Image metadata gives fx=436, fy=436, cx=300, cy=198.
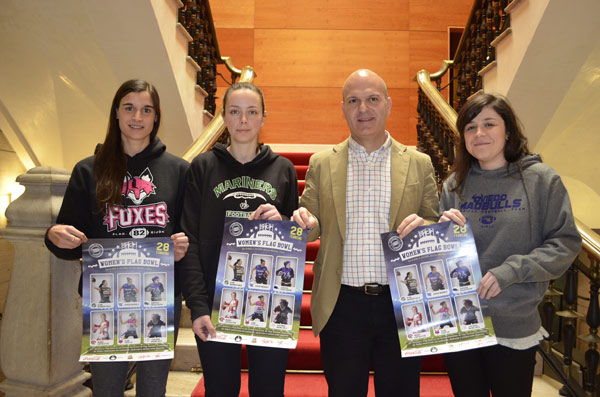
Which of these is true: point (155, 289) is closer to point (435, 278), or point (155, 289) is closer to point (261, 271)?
point (261, 271)

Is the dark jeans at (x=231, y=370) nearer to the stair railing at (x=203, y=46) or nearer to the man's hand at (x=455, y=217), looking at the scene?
the man's hand at (x=455, y=217)

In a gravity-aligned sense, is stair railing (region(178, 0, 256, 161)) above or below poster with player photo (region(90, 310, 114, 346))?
above

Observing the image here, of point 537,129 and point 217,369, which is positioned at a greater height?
point 537,129

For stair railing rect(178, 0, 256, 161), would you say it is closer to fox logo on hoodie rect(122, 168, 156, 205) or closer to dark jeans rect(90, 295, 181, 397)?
fox logo on hoodie rect(122, 168, 156, 205)

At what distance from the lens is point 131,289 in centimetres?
137

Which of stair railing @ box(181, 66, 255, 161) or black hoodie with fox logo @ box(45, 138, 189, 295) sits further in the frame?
stair railing @ box(181, 66, 255, 161)

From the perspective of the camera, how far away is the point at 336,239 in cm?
149

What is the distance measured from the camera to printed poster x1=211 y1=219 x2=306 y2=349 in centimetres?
133

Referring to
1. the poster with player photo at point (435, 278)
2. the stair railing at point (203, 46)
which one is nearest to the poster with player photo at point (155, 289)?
the poster with player photo at point (435, 278)

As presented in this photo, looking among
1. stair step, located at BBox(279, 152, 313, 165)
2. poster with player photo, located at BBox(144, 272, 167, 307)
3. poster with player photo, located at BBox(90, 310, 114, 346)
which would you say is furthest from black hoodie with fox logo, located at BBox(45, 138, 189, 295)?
stair step, located at BBox(279, 152, 313, 165)

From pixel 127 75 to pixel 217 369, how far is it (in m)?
2.98

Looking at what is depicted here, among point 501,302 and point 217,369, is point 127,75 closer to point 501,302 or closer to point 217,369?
point 217,369

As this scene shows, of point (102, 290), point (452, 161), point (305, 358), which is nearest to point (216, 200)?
point (102, 290)

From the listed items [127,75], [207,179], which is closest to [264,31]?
[127,75]
